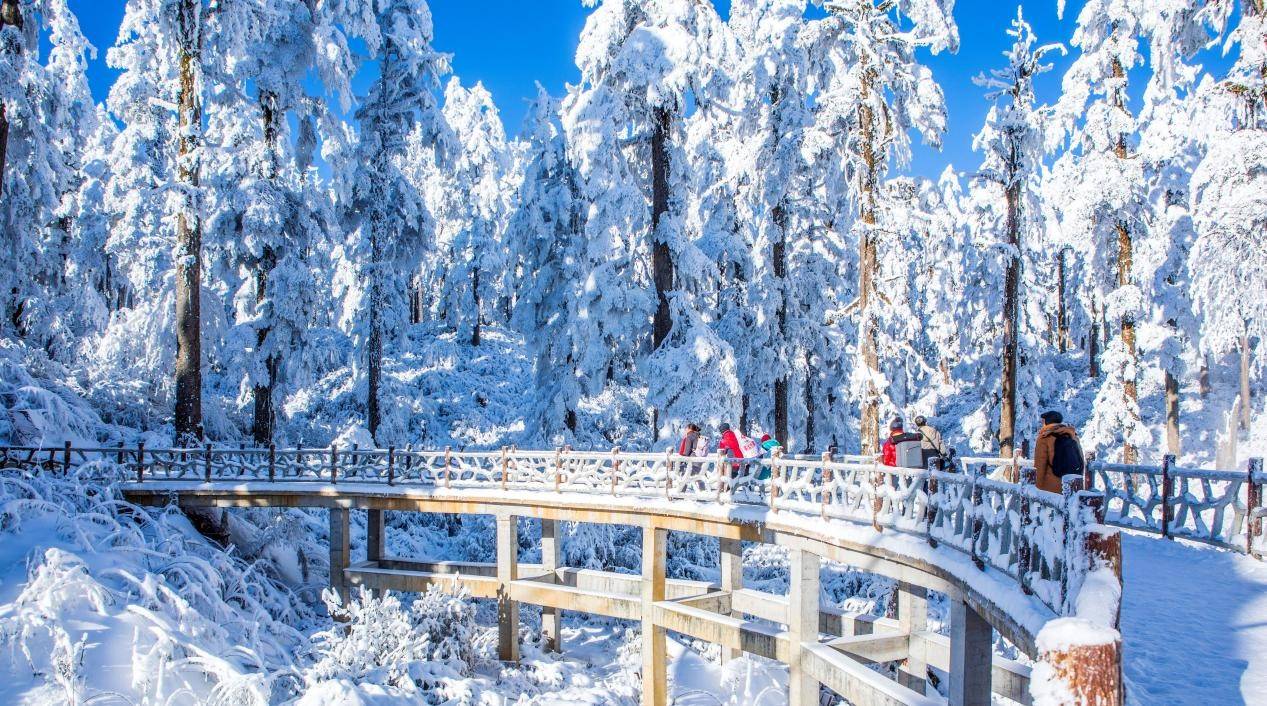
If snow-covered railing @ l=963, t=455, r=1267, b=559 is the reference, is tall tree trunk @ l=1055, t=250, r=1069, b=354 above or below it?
above

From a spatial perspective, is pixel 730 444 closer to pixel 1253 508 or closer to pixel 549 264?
pixel 1253 508

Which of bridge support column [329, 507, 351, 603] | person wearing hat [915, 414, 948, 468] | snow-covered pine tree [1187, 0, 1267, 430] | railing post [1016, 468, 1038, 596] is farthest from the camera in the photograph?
bridge support column [329, 507, 351, 603]

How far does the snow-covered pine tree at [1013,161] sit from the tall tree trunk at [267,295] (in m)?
18.7

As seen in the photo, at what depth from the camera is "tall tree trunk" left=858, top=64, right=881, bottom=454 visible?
17781 millimetres

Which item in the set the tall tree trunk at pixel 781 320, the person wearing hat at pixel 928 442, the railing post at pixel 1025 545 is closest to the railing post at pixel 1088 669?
the railing post at pixel 1025 545

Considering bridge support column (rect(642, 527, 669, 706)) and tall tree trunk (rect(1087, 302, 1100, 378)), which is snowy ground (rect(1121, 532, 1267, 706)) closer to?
bridge support column (rect(642, 527, 669, 706))

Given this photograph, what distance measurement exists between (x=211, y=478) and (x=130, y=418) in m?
10.2

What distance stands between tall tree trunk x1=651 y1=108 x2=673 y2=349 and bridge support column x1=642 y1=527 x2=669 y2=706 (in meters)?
6.42

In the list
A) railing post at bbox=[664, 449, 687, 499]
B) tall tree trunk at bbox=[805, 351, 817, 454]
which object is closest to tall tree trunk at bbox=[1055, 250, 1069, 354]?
tall tree trunk at bbox=[805, 351, 817, 454]

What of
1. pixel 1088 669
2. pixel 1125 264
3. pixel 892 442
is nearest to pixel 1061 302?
pixel 1125 264

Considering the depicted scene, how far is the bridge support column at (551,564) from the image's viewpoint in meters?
19.6

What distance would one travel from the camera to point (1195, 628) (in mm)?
7594

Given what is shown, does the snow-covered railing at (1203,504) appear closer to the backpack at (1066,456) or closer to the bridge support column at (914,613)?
the backpack at (1066,456)

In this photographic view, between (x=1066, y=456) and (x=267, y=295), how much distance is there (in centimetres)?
2035
